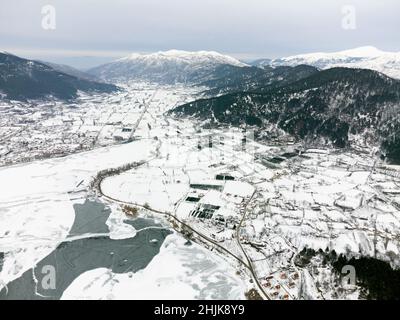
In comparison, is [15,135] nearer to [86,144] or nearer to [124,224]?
[86,144]

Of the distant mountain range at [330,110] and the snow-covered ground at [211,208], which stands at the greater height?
the distant mountain range at [330,110]

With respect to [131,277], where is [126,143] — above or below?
above

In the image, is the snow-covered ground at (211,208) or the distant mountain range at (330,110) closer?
the snow-covered ground at (211,208)

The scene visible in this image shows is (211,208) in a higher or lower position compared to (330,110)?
lower

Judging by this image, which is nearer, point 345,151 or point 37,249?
point 37,249

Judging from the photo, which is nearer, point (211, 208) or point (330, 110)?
point (211, 208)

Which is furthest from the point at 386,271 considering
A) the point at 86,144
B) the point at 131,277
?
the point at 86,144

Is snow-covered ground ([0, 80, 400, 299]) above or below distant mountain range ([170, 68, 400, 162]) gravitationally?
below

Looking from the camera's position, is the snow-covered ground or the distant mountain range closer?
the snow-covered ground
